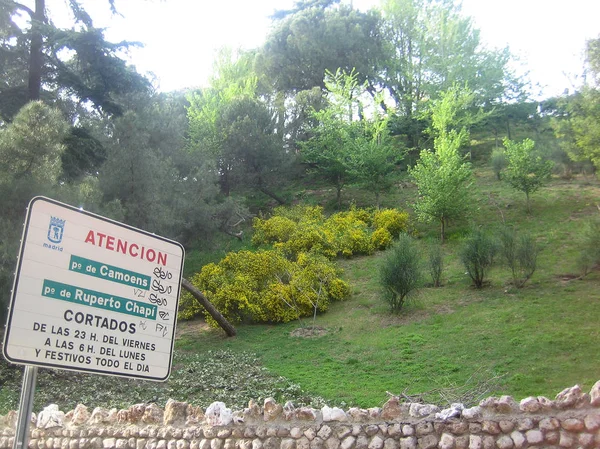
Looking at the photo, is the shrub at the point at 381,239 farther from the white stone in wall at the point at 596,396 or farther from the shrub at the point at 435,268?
the white stone in wall at the point at 596,396

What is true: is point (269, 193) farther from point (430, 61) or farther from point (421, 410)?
point (421, 410)

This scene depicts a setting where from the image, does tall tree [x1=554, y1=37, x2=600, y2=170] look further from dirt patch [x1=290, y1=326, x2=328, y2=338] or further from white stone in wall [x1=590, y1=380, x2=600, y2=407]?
Answer: white stone in wall [x1=590, y1=380, x2=600, y2=407]

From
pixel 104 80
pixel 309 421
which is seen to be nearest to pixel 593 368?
pixel 309 421

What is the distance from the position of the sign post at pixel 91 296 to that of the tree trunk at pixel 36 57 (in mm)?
15964

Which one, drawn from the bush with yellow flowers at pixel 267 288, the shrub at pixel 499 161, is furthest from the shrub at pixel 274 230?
the shrub at pixel 499 161

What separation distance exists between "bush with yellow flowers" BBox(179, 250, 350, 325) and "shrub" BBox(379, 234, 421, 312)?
191 centimetres

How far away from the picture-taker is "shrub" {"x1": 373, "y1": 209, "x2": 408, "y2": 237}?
2125 cm

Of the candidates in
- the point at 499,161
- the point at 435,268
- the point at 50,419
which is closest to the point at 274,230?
the point at 435,268

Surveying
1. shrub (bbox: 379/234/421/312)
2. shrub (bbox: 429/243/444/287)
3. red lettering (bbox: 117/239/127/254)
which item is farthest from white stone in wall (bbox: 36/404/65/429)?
shrub (bbox: 429/243/444/287)

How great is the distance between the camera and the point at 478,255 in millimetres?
14875

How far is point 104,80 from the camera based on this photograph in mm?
17219

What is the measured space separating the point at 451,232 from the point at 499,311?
8608 millimetres

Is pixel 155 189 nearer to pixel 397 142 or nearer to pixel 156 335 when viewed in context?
pixel 156 335

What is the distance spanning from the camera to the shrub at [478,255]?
48.6ft
